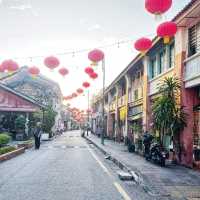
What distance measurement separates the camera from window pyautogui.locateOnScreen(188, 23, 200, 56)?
15257mm

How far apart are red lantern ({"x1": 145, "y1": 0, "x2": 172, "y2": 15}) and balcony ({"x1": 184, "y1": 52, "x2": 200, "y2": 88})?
6.04m

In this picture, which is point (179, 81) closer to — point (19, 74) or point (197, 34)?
point (197, 34)

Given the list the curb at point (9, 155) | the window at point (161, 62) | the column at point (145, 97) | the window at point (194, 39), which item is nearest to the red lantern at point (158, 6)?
the window at point (194, 39)

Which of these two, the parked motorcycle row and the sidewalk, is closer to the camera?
the sidewalk

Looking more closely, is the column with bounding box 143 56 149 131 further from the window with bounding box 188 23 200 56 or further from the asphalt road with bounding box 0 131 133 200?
the asphalt road with bounding box 0 131 133 200

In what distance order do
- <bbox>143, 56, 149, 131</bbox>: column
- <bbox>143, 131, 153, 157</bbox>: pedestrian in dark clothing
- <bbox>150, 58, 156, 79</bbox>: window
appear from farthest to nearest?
1. <bbox>143, 56, 149, 131</bbox>: column
2. <bbox>150, 58, 156, 79</bbox>: window
3. <bbox>143, 131, 153, 157</bbox>: pedestrian in dark clothing

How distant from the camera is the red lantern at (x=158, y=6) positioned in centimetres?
839

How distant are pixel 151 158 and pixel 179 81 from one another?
3.65 m

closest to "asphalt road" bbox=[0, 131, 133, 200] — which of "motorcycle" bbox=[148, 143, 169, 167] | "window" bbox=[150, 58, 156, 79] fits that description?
"motorcycle" bbox=[148, 143, 169, 167]

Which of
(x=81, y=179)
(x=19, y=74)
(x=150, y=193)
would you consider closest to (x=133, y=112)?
(x=81, y=179)

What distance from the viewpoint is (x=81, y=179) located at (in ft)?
37.8

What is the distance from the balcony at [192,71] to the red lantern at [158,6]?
6042mm

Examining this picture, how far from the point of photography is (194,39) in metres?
15.6

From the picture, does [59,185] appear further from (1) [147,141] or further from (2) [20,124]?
(2) [20,124]
